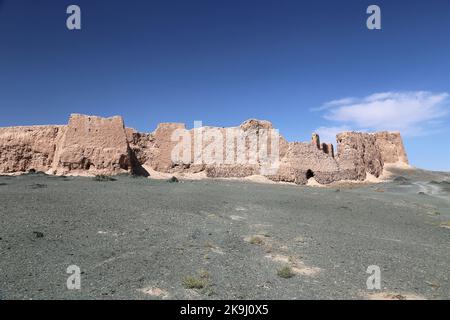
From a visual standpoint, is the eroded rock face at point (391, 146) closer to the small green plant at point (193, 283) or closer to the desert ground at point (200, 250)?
the desert ground at point (200, 250)

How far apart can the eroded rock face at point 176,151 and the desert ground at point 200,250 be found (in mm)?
8757

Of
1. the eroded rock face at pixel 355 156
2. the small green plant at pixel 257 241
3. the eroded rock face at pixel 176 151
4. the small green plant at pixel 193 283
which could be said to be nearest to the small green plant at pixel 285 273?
the small green plant at pixel 193 283

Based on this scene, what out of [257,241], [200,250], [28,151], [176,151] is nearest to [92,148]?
[28,151]

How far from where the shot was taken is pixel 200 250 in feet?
31.3

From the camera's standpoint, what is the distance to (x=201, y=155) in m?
31.8

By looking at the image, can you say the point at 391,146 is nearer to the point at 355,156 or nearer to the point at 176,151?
the point at 355,156

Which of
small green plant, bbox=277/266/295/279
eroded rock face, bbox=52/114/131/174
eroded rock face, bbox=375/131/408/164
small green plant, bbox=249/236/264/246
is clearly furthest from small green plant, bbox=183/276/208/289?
eroded rock face, bbox=375/131/408/164

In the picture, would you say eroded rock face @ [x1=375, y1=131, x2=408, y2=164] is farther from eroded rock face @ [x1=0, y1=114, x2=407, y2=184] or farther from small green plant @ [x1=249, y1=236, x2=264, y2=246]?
small green plant @ [x1=249, y1=236, x2=264, y2=246]

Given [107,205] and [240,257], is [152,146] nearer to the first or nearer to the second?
[107,205]

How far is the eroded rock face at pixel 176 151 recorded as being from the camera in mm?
25188

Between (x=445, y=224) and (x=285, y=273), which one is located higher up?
(x=285, y=273)

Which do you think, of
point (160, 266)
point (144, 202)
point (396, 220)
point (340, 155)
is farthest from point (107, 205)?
point (340, 155)

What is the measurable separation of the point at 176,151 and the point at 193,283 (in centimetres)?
2451
